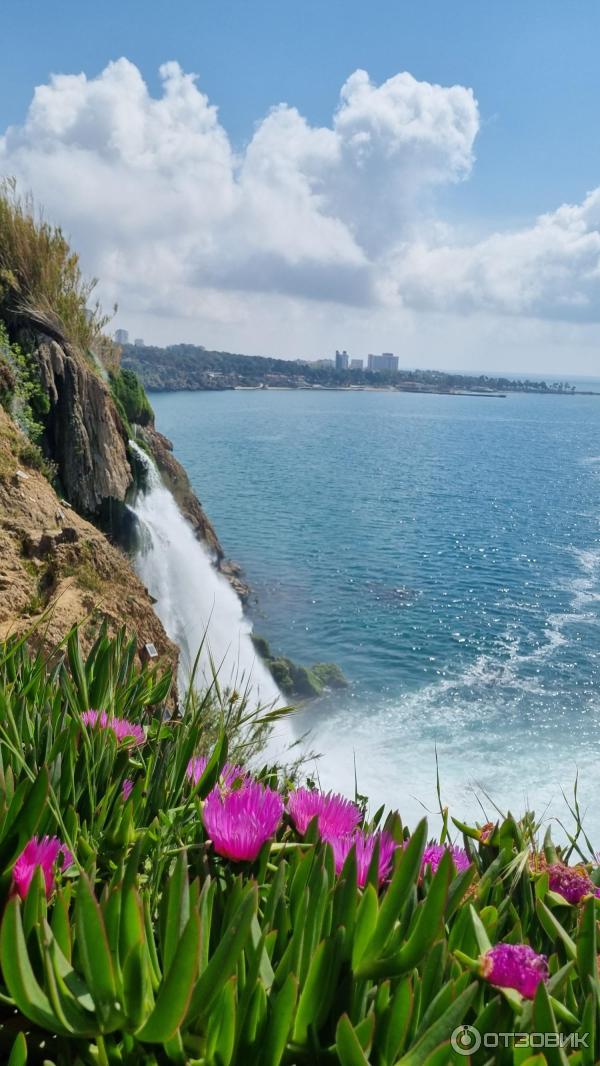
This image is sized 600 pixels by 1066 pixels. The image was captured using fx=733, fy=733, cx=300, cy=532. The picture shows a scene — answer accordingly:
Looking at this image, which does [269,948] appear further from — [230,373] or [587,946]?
[230,373]

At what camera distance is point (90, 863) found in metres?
1.42

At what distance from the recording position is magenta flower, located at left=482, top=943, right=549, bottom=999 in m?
1.11

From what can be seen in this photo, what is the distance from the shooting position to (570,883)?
5.04 feet

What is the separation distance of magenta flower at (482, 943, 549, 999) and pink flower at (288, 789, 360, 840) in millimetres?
445

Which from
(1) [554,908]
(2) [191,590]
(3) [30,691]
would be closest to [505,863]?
(1) [554,908]

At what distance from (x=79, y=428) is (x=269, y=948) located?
869 centimetres

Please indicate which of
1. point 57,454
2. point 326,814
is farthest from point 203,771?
point 57,454

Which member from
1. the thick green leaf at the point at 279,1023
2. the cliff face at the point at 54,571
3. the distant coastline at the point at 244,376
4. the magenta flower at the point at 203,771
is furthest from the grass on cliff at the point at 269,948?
the distant coastline at the point at 244,376

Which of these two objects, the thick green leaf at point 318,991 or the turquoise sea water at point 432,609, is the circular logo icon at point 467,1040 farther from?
the turquoise sea water at point 432,609

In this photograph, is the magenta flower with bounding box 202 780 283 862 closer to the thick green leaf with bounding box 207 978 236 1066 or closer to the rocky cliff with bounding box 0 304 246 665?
the thick green leaf with bounding box 207 978 236 1066

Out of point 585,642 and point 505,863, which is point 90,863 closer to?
point 505,863

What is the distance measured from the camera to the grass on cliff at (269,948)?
101 cm

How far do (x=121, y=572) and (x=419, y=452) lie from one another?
51971mm

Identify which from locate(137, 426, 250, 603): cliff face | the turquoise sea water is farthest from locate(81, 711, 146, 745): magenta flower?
locate(137, 426, 250, 603): cliff face
